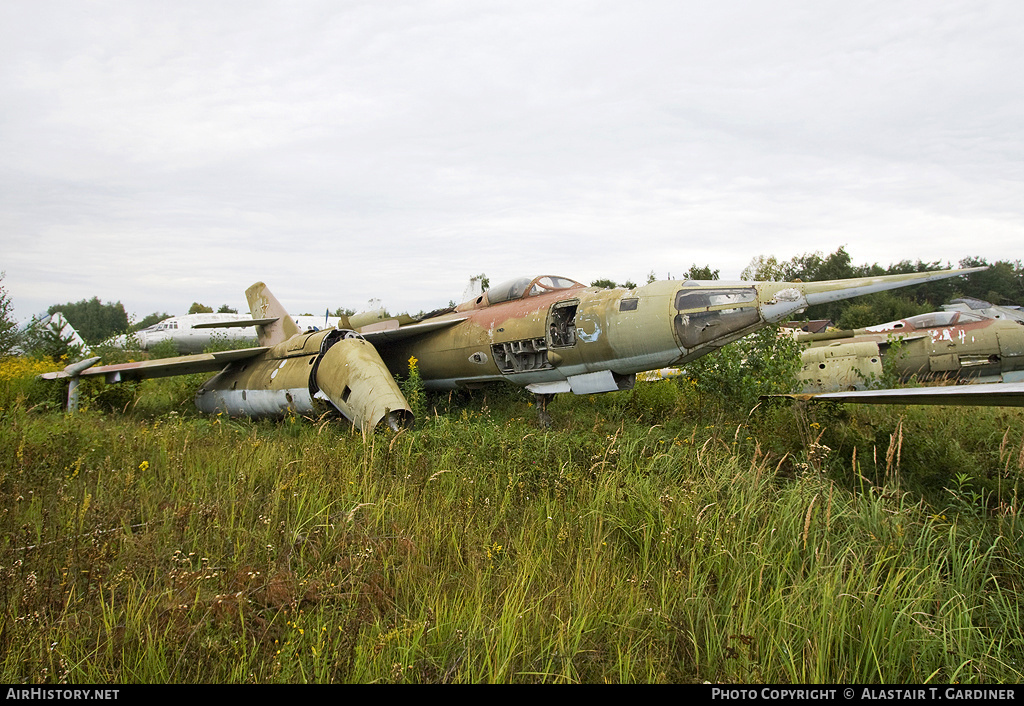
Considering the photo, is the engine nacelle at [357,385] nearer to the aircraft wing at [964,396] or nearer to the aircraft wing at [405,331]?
the aircraft wing at [405,331]

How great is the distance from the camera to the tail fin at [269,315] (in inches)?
512

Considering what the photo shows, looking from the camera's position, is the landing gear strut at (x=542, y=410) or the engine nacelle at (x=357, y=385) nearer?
the engine nacelle at (x=357, y=385)

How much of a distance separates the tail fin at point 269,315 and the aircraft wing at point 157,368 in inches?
110

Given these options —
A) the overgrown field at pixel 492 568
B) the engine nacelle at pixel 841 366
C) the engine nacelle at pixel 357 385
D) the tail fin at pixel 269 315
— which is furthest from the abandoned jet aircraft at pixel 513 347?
the engine nacelle at pixel 841 366

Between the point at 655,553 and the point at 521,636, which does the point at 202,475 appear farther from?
the point at 655,553

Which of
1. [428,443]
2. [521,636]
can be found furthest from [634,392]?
[521,636]

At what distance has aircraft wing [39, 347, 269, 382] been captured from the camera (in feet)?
31.8

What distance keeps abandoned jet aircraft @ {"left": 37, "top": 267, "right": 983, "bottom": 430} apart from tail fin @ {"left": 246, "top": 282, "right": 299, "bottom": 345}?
8.03 feet

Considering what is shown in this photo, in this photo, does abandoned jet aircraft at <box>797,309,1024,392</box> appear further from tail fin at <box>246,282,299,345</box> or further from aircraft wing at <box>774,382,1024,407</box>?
tail fin at <box>246,282,299,345</box>

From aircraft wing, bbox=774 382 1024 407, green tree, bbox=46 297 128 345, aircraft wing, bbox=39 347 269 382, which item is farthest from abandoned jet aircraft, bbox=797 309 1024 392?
green tree, bbox=46 297 128 345

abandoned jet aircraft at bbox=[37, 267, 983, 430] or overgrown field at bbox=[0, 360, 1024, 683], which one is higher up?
abandoned jet aircraft at bbox=[37, 267, 983, 430]

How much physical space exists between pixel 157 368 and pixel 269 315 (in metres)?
3.88

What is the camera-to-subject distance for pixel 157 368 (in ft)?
32.0

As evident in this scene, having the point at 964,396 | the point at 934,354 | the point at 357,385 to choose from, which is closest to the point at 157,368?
the point at 357,385
